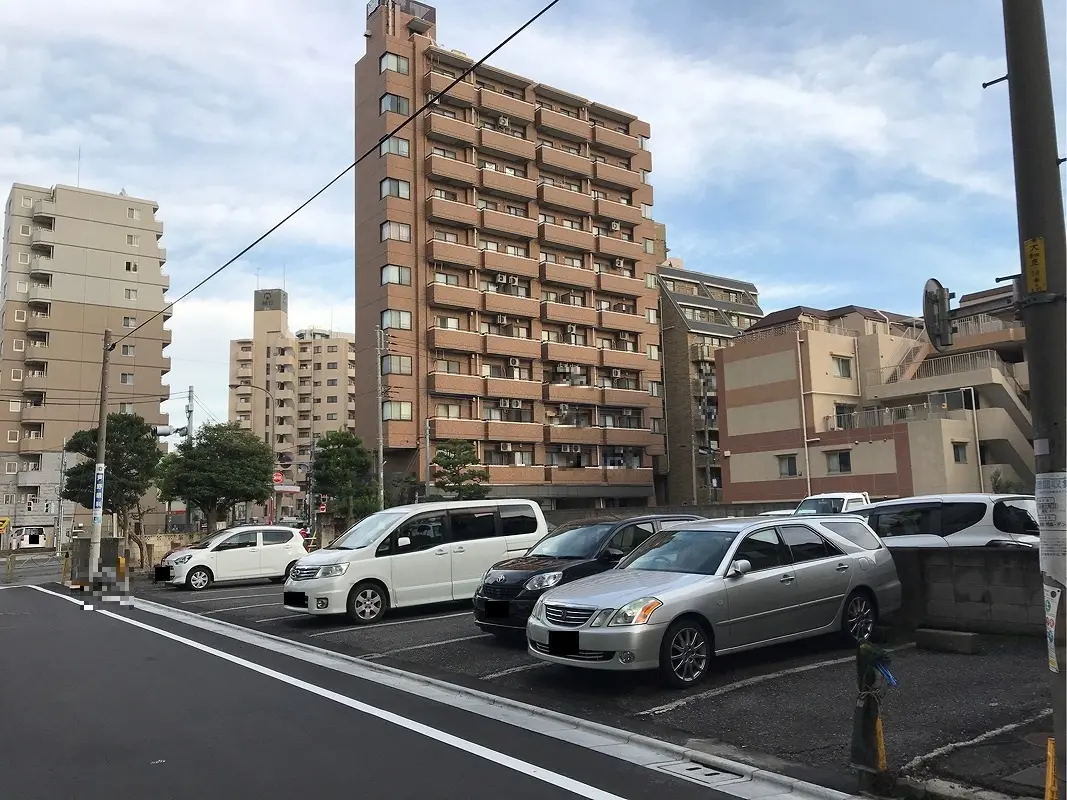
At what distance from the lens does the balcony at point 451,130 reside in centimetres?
5278

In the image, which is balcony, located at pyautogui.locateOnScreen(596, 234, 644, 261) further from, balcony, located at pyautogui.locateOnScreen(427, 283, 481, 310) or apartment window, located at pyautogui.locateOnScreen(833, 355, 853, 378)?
apartment window, located at pyautogui.locateOnScreen(833, 355, 853, 378)

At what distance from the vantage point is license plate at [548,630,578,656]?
26.5ft

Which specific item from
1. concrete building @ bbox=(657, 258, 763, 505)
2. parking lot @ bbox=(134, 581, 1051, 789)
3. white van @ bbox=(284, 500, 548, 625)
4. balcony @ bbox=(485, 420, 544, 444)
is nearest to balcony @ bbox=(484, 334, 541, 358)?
balcony @ bbox=(485, 420, 544, 444)

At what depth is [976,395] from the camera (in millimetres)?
41906

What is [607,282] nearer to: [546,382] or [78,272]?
[546,382]

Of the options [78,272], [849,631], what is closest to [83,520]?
[78,272]

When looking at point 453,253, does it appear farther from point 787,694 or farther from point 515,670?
point 787,694

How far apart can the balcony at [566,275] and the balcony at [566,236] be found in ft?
5.27

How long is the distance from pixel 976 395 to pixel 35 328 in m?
66.5

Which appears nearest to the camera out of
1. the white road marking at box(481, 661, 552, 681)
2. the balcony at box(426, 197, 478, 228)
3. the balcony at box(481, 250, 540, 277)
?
the white road marking at box(481, 661, 552, 681)

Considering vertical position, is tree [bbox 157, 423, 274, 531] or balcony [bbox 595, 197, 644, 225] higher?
balcony [bbox 595, 197, 644, 225]

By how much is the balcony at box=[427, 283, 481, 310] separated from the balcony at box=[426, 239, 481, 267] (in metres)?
1.62

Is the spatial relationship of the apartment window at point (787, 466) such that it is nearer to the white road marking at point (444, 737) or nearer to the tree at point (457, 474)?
the tree at point (457, 474)

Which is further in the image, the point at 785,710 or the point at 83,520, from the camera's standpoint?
the point at 83,520
